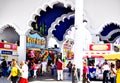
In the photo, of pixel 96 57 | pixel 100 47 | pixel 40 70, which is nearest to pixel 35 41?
pixel 40 70

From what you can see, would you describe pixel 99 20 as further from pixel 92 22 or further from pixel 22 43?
pixel 22 43

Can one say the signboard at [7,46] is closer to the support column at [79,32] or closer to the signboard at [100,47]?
the support column at [79,32]

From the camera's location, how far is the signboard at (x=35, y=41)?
27.1 meters

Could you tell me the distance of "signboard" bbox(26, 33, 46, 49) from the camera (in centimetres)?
2707

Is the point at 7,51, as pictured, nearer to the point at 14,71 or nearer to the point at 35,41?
the point at 35,41

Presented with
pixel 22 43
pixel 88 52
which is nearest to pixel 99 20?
pixel 88 52

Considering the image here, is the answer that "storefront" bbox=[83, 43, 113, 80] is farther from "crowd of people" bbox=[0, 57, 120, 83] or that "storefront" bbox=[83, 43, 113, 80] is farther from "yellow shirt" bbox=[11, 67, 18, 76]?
"yellow shirt" bbox=[11, 67, 18, 76]

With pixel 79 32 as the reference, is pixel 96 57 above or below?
below

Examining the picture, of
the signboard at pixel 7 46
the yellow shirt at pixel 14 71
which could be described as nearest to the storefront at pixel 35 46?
the signboard at pixel 7 46

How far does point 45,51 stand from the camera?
106ft

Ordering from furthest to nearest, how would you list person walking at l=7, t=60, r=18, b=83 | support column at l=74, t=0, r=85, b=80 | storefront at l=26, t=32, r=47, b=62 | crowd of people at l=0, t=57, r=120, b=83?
storefront at l=26, t=32, r=47, b=62
support column at l=74, t=0, r=85, b=80
person walking at l=7, t=60, r=18, b=83
crowd of people at l=0, t=57, r=120, b=83

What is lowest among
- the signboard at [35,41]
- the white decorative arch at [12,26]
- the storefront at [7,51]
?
the storefront at [7,51]

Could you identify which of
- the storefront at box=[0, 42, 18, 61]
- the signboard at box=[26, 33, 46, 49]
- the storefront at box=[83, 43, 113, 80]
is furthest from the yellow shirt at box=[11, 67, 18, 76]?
the signboard at box=[26, 33, 46, 49]

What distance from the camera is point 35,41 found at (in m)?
30.1
